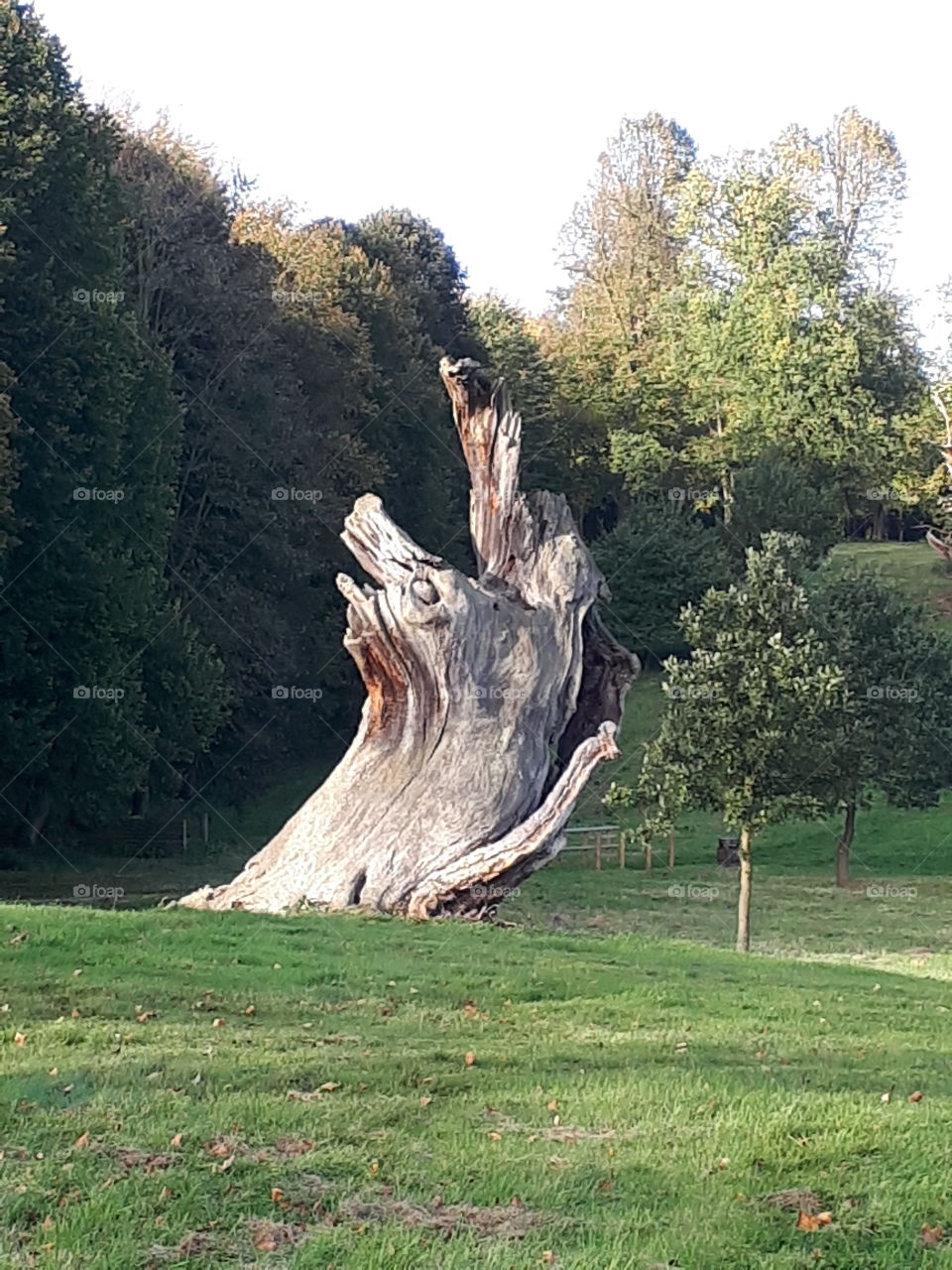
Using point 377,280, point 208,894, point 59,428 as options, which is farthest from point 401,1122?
point 377,280

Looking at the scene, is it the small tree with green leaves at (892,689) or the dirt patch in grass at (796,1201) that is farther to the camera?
the small tree with green leaves at (892,689)

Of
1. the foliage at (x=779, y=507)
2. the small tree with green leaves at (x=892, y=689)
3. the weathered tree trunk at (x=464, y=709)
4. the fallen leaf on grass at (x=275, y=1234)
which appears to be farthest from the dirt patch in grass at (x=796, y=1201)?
the foliage at (x=779, y=507)

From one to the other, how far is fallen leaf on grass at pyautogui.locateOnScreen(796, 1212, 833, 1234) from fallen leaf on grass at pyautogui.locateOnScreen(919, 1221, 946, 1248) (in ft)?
1.20

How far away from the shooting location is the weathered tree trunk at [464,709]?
1789cm

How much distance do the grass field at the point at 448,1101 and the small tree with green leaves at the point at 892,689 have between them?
18.1 metres

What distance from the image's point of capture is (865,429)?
57750 mm

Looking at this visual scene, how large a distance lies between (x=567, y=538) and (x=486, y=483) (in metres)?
1.35

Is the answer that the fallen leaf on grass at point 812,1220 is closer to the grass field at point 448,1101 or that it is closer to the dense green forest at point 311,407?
the grass field at point 448,1101

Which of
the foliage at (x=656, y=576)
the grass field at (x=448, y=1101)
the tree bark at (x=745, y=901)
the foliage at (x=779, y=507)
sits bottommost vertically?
the tree bark at (x=745, y=901)

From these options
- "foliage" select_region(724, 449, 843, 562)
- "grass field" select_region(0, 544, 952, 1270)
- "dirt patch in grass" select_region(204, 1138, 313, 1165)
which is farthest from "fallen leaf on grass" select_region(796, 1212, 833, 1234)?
"foliage" select_region(724, 449, 843, 562)

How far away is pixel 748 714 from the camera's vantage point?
72.6 ft

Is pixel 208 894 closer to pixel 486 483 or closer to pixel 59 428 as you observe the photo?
pixel 486 483

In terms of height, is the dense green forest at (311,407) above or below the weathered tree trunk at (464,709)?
above

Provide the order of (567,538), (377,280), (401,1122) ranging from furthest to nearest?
(377,280) < (567,538) < (401,1122)
